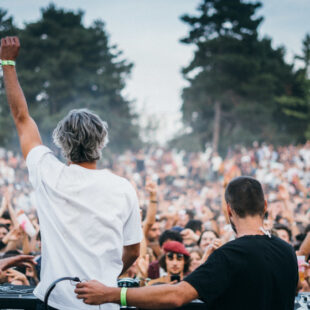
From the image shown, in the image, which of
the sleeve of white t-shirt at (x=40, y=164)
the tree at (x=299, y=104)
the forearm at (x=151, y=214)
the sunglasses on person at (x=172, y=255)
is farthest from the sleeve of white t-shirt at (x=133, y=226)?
the tree at (x=299, y=104)

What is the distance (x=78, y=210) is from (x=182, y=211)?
637 centimetres

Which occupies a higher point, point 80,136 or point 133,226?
point 80,136

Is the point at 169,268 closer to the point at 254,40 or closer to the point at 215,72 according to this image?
the point at 215,72

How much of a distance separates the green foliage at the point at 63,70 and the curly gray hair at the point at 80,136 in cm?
2899

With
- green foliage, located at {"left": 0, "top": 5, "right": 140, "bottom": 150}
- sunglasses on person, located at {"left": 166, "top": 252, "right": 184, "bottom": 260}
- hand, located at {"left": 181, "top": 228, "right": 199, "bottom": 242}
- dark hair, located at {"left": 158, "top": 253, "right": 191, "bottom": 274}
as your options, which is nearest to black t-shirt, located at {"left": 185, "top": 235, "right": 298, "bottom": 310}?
sunglasses on person, located at {"left": 166, "top": 252, "right": 184, "bottom": 260}

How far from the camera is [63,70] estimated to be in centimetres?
3306

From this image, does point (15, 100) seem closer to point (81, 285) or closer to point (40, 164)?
point (40, 164)

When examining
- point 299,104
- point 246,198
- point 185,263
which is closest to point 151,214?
point 185,263

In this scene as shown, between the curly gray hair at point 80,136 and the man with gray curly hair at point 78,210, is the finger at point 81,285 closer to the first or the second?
the man with gray curly hair at point 78,210

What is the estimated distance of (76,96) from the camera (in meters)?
33.4

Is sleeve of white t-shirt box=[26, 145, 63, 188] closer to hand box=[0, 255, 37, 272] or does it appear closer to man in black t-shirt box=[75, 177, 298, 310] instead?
hand box=[0, 255, 37, 272]

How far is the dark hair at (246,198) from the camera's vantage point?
1998 millimetres

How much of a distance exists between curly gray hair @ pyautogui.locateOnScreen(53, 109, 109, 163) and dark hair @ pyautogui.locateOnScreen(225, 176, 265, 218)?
0.66 metres

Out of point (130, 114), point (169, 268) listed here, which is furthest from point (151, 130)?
point (169, 268)
